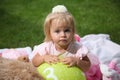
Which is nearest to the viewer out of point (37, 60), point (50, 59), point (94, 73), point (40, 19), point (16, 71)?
point (16, 71)

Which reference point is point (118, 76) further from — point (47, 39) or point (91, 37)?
point (91, 37)

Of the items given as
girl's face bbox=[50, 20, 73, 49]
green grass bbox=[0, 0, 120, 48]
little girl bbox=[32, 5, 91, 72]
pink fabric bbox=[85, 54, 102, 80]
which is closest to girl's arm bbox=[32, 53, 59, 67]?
little girl bbox=[32, 5, 91, 72]

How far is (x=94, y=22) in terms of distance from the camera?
211 inches

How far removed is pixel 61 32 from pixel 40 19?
109 inches

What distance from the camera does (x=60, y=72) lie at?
104 inches

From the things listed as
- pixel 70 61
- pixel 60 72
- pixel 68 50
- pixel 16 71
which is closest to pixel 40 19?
pixel 68 50

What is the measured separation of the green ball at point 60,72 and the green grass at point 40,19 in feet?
6.48

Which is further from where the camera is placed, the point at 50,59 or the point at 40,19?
the point at 40,19

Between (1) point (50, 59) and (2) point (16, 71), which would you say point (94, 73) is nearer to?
(1) point (50, 59)

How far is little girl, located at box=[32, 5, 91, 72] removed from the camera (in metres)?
2.82

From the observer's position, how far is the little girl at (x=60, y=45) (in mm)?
2817

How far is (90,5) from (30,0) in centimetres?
112

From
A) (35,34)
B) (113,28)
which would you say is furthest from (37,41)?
(113,28)

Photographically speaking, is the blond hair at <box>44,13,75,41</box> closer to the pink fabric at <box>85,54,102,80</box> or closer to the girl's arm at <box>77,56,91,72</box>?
the girl's arm at <box>77,56,91,72</box>
